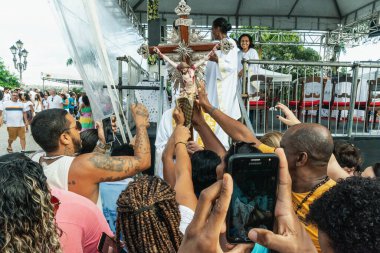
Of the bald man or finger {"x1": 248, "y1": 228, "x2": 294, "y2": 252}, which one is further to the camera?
the bald man

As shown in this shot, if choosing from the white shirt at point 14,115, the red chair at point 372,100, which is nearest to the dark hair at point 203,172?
the red chair at point 372,100

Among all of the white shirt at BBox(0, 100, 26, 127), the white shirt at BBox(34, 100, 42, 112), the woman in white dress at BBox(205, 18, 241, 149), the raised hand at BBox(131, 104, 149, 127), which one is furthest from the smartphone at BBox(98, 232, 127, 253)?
the white shirt at BBox(34, 100, 42, 112)

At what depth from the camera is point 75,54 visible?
130 inches

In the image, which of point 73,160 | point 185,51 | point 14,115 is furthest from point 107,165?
point 14,115

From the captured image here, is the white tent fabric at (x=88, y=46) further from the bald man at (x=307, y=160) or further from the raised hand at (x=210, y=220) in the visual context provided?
the raised hand at (x=210, y=220)

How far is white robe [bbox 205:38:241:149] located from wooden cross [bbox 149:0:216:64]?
89cm

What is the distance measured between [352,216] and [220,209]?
0.37m

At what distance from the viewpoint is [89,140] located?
340 cm

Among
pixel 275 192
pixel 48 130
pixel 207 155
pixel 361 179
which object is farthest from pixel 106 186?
pixel 361 179

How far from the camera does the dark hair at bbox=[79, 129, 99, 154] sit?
3.36 m

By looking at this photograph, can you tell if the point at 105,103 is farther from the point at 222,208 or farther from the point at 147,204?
the point at 222,208

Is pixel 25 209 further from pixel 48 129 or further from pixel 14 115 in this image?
pixel 14 115

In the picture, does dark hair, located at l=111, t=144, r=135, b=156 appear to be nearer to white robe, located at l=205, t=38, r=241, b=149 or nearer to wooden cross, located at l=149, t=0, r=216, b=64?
wooden cross, located at l=149, t=0, r=216, b=64

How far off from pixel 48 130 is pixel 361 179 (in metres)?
1.81
